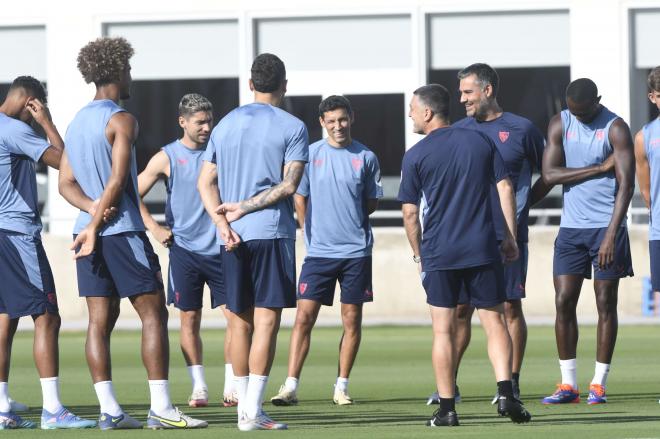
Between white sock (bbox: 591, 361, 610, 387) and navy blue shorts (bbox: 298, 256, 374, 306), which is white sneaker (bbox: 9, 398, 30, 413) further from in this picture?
white sock (bbox: 591, 361, 610, 387)

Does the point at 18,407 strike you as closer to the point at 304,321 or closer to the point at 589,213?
the point at 304,321

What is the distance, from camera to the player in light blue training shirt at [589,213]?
11.7 metres

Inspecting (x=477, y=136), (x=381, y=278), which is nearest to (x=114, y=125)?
(x=477, y=136)

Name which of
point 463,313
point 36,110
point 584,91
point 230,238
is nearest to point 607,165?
point 584,91

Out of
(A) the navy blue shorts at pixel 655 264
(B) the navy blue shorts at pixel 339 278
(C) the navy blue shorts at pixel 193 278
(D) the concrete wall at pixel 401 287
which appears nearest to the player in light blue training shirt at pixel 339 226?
(B) the navy blue shorts at pixel 339 278

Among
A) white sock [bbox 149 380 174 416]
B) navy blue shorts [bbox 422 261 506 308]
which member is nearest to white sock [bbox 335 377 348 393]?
navy blue shorts [bbox 422 261 506 308]

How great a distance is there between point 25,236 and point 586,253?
412 centimetres

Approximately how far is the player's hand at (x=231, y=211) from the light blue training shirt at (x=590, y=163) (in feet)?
10.2

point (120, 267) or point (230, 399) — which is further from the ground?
point (120, 267)

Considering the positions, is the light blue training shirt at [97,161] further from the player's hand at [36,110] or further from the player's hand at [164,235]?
the player's hand at [164,235]

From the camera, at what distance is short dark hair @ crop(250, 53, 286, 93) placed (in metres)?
9.91

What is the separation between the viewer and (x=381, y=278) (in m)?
22.5

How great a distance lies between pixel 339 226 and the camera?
12.7 m

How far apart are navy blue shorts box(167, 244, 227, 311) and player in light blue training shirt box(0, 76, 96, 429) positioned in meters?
2.02
